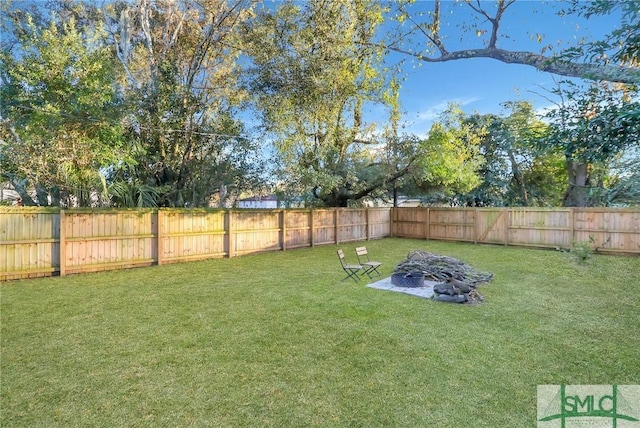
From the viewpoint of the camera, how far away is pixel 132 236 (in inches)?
310

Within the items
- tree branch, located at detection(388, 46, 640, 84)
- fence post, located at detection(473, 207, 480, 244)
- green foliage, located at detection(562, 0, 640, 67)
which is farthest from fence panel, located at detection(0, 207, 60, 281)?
fence post, located at detection(473, 207, 480, 244)

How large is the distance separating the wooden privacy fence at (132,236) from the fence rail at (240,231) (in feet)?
0.05

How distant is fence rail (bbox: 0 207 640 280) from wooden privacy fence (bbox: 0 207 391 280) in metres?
0.02

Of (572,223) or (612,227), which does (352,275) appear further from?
(612,227)

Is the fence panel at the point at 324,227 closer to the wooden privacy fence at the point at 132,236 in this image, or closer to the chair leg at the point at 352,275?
the wooden privacy fence at the point at 132,236

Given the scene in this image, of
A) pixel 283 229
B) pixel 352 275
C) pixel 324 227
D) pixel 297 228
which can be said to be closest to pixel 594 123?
pixel 352 275

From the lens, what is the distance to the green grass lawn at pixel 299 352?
2375 millimetres

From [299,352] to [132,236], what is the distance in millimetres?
6366

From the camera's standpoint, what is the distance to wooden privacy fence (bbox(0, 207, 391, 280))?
6551 millimetres

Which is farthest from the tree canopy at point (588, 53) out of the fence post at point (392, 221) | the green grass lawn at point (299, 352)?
the fence post at point (392, 221)

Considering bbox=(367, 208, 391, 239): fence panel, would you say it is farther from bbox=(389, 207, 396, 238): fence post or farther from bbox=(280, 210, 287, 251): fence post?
bbox=(280, 210, 287, 251): fence post

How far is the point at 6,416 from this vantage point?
2.30 meters

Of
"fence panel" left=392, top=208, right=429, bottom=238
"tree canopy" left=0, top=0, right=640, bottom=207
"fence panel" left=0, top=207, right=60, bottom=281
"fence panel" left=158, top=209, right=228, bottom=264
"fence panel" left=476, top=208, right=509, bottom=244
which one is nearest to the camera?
"fence panel" left=0, top=207, right=60, bottom=281

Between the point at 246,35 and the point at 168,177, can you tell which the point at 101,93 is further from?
the point at 246,35
